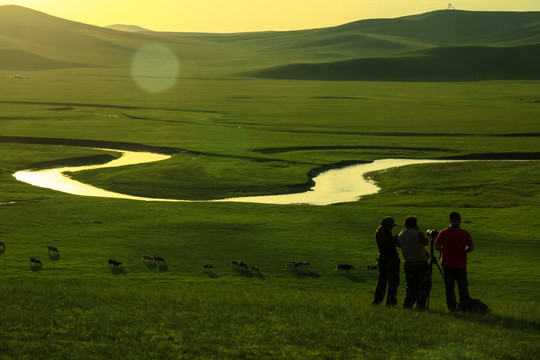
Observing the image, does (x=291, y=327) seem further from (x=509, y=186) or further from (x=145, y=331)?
(x=509, y=186)

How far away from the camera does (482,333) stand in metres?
16.4

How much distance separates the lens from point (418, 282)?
19.2 m

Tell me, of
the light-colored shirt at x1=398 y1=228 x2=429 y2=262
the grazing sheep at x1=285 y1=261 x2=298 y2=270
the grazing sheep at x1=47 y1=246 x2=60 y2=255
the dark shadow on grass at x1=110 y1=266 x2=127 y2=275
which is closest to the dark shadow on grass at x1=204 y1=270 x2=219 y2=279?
the grazing sheep at x1=285 y1=261 x2=298 y2=270

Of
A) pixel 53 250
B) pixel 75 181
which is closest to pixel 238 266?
pixel 53 250

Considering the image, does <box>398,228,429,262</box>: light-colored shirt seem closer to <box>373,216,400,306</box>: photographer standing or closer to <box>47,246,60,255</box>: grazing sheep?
<box>373,216,400,306</box>: photographer standing

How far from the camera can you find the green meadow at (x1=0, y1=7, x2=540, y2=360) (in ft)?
52.1

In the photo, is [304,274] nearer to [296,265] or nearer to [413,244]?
[296,265]

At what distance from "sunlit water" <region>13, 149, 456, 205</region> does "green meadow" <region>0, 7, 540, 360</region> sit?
4.24ft

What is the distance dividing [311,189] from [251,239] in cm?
2244

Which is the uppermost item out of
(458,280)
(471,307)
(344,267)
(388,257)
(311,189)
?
(388,257)

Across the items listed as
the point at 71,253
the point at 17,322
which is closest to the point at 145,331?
the point at 17,322

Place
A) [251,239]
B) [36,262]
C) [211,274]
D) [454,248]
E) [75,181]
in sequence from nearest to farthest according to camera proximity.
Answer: [454,248], [211,274], [36,262], [251,239], [75,181]

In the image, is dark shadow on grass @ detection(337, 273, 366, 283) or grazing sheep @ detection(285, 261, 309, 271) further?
grazing sheep @ detection(285, 261, 309, 271)

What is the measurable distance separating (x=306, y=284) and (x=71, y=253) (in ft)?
36.0
